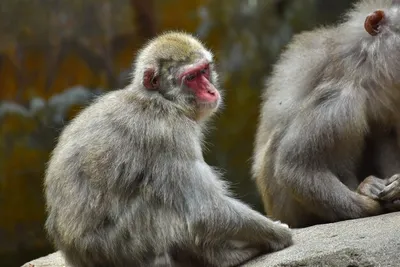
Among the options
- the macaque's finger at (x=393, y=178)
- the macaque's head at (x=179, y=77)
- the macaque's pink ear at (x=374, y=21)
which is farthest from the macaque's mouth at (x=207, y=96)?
the macaque's finger at (x=393, y=178)

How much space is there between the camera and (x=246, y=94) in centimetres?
997

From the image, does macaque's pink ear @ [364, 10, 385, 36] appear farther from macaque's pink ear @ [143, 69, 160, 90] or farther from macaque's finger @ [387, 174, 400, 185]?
macaque's pink ear @ [143, 69, 160, 90]

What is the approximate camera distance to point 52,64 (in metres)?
9.53

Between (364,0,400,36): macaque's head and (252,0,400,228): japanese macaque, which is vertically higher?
(364,0,400,36): macaque's head

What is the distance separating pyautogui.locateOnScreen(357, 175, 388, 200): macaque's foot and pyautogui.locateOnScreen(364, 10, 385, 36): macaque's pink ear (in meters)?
1.05

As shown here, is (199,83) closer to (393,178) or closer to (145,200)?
(145,200)

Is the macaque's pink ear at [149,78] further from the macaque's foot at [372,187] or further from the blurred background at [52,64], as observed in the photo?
the blurred background at [52,64]

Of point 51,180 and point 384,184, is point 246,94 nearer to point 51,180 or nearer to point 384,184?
point 384,184

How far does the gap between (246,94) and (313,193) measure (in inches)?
181

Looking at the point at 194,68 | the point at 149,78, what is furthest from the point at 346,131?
the point at 149,78

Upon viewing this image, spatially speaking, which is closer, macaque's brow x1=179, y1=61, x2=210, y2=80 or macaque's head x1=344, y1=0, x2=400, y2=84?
macaque's brow x1=179, y1=61, x2=210, y2=80

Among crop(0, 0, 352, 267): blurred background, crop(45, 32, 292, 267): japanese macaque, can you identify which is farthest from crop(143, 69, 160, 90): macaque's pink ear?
crop(0, 0, 352, 267): blurred background

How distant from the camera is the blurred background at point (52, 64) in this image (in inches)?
373

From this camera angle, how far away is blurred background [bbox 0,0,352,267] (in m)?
9.47
